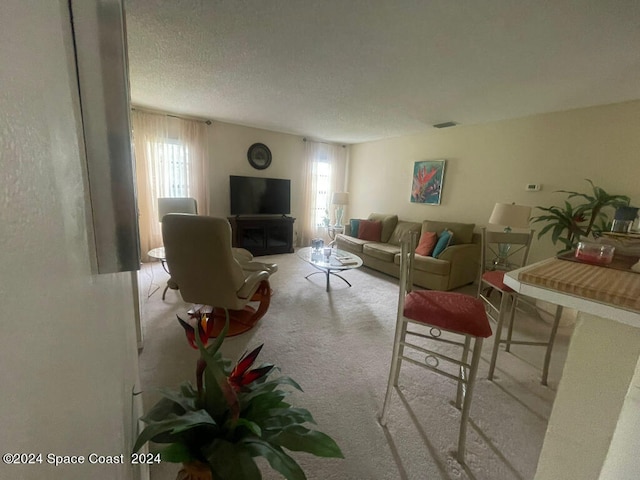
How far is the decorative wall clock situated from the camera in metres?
4.71

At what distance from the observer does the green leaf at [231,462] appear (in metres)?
0.59

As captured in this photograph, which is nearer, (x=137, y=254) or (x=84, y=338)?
(x=84, y=338)

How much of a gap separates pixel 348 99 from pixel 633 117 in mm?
2868

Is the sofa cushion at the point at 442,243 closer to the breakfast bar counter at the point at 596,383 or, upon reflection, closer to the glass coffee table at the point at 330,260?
the glass coffee table at the point at 330,260

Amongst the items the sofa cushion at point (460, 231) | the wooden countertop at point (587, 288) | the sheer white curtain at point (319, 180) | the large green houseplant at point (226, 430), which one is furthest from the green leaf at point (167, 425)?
the sheer white curtain at point (319, 180)

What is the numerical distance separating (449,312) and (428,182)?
11.7 ft

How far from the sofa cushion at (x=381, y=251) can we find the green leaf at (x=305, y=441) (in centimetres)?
320

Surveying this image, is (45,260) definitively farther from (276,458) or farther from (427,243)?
(427,243)

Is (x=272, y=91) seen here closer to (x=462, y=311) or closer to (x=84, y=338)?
(x=462, y=311)

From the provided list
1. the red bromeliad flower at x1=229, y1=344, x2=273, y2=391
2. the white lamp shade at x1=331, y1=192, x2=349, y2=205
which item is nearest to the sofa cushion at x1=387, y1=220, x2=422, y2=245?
the white lamp shade at x1=331, y1=192, x2=349, y2=205

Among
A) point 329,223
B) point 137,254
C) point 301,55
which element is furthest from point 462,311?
point 329,223

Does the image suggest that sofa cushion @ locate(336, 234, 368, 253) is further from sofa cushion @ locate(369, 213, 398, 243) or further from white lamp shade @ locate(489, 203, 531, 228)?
white lamp shade @ locate(489, 203, 531, 228)

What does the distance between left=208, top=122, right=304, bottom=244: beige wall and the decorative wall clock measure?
6 cm

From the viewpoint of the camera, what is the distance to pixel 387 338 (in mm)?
2191
